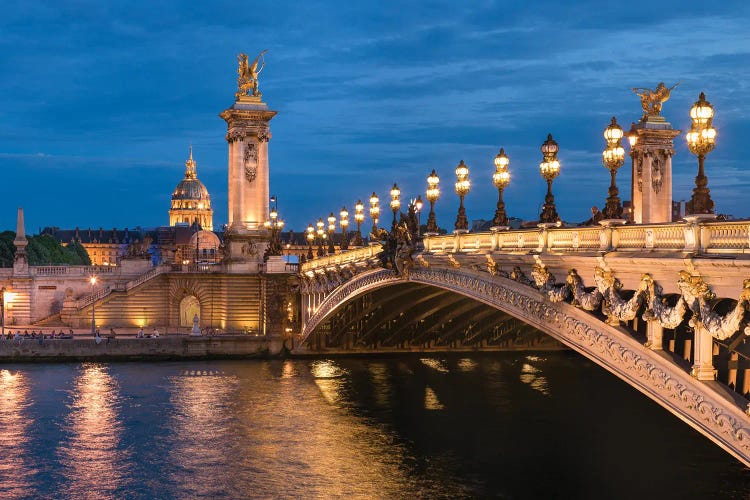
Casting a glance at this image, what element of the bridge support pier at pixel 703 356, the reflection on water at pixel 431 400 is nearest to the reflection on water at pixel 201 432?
the reflection on water at pixel 431 400

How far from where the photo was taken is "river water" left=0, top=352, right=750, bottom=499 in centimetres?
3106

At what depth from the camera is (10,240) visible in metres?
110

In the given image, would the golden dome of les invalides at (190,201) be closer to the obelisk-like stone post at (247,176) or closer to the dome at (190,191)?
the dome at (190,191)

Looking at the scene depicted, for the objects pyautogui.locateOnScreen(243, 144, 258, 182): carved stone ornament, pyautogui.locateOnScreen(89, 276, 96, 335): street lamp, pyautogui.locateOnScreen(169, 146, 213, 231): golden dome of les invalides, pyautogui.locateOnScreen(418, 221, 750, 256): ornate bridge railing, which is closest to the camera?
pyautogui.locateOnScreen(418, 221, 750, 256): ornate bridge railing

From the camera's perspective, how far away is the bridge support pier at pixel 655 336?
803 inches

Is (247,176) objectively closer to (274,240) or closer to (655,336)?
(274,240)

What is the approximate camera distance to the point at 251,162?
7650cm

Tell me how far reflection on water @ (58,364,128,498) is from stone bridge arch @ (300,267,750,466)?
1186 cm

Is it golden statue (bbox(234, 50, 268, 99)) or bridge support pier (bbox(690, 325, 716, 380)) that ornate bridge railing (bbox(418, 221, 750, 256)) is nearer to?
bridge support pier (bbox(690, 325, 716, 380))

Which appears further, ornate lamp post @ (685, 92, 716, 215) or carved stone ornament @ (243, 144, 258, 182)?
carved stone ornament @ (243, 144, 258, 182)

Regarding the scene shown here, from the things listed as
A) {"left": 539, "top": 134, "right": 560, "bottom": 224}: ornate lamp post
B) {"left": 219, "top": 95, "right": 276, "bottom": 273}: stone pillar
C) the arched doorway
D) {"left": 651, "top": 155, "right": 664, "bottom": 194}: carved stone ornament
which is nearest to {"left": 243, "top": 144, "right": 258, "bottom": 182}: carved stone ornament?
{"left": 219, "top": 95, "right": 276, "bottom": 273}: stone pillar

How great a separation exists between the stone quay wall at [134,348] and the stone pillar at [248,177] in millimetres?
12657

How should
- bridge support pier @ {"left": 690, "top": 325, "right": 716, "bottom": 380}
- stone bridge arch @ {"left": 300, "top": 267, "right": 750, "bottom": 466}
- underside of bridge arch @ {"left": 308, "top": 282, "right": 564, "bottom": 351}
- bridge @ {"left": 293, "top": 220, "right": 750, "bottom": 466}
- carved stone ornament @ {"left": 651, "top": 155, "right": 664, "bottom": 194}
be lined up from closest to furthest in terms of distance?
bridge @ {"left": 293, "top": 220, "right": 750, "bottom": 466}, stone bridge arch @ {"left": 300, "top": 267, "right": 750, "bottom": 466}, bridge support pier @ {"left": 690, "top": 325, "right": 716, "bottom": 380}, carved stone ornament @ {"left": 651, "top": 155, "right": 664, "bottom": 194}, underside of bridge arch @ {"left": 308, "top": 282, "right": 564, "bottom": 351}

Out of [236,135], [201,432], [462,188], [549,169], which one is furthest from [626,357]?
[236,135]
